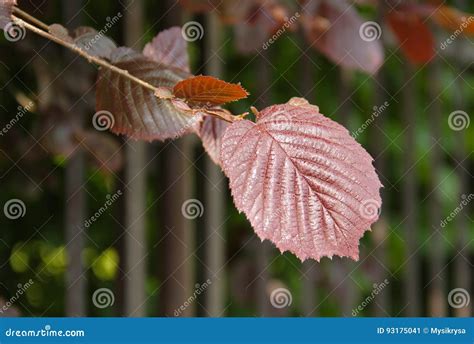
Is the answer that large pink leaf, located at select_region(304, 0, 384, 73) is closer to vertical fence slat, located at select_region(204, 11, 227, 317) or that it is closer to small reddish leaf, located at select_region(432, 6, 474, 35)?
small reddish leaf, located at select_region(432, 6, 474, 35)

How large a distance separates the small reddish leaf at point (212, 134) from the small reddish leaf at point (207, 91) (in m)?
0.09

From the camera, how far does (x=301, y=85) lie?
227 cm

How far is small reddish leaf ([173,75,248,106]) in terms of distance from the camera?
708mm

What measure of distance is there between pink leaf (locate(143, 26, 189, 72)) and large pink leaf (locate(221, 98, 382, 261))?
0.84ft

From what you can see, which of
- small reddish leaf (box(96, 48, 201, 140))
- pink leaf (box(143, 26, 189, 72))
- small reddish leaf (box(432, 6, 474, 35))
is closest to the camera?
small reddish leaf (box(96, 48, 201, 140))

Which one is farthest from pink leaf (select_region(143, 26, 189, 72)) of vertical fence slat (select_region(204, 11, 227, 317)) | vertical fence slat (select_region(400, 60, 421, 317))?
vertical fence slat (select_region(400, 60, 421, 317))

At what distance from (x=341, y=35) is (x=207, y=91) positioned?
1.96 ft

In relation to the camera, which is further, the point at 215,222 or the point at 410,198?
the point at 410,198

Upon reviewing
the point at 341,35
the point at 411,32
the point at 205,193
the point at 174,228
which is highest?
the point at 411,32

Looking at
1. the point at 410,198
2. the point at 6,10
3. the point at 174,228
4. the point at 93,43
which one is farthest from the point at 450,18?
the point at 410,198

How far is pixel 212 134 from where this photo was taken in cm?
84

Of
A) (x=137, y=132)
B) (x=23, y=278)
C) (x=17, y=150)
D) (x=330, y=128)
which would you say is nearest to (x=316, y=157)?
(x=330, y=128)

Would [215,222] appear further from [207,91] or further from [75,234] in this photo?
[207,91]

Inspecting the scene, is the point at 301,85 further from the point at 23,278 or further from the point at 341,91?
the point at 23,278
